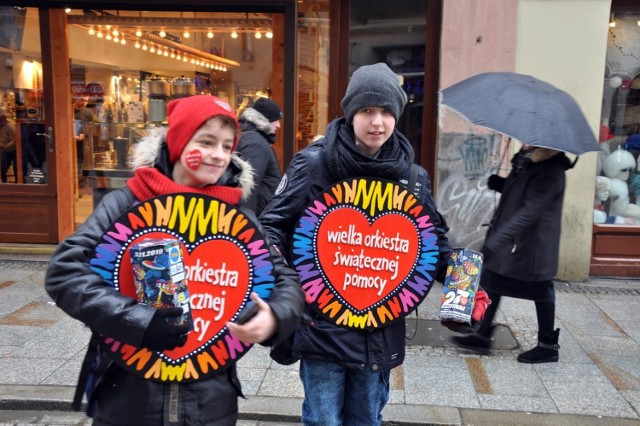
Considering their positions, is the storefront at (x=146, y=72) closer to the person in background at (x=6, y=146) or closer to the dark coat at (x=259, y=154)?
the person in background at (x=6, y=146)

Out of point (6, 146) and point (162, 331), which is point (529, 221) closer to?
point (162, 331)

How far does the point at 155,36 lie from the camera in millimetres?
7609

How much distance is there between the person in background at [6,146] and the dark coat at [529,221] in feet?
19.9

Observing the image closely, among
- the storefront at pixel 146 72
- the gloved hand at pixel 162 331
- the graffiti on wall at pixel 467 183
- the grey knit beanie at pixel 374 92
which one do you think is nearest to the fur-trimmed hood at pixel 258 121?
the storefront at pixel 146 72

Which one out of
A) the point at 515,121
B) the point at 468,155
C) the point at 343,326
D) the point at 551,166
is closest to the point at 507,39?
the point at 468,155

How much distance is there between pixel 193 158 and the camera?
1.87m

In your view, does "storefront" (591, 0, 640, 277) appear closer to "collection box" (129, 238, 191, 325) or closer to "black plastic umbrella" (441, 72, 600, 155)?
"black plastic umbrella" (441, 72, 600, 155)

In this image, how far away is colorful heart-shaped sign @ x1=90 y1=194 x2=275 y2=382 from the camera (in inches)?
69.2

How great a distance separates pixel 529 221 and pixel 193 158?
3120mm

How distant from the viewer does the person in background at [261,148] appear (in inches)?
207

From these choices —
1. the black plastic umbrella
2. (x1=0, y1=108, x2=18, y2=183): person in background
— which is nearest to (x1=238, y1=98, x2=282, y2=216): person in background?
the black plastic umbrella

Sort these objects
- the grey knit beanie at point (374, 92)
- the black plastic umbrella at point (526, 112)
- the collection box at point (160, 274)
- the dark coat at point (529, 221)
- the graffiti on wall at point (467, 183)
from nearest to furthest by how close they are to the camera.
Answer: the collection box at point (160, 274)
the grey knit beanie at point (374, 92)
the black plastic umbrella at point (526, 112)
the dark coat at point (529, 221)
the graffiti on wall at point (467, 183)

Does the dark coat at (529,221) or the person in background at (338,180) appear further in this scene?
the dark coat at (529,221)

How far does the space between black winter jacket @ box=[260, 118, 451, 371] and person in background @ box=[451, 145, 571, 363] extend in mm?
2156
